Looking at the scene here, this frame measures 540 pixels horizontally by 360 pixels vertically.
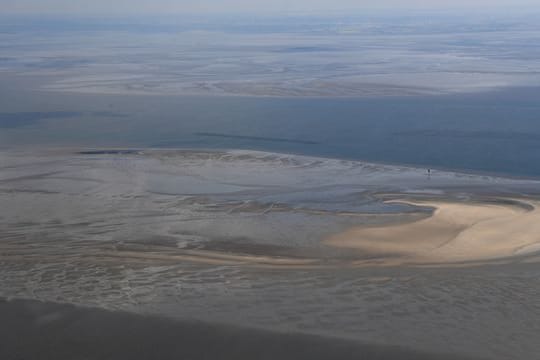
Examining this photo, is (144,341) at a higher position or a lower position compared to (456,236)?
lower

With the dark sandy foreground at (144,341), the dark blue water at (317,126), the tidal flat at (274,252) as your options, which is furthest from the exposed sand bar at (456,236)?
the dark blue water at (317,126)

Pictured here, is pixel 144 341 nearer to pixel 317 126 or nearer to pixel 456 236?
pixel 456 236

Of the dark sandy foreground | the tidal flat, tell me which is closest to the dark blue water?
the tidal flat

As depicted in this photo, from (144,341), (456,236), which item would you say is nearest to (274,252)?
(456,236)

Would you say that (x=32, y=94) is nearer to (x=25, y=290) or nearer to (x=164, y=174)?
(x=164, y=174)

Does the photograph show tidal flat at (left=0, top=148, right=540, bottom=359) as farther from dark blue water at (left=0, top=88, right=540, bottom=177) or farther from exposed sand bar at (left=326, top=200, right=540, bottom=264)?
dark blue water at (left=0, top=88, right=540, bottom=177)

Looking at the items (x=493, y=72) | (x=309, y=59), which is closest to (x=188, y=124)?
(x=493, y=72)
